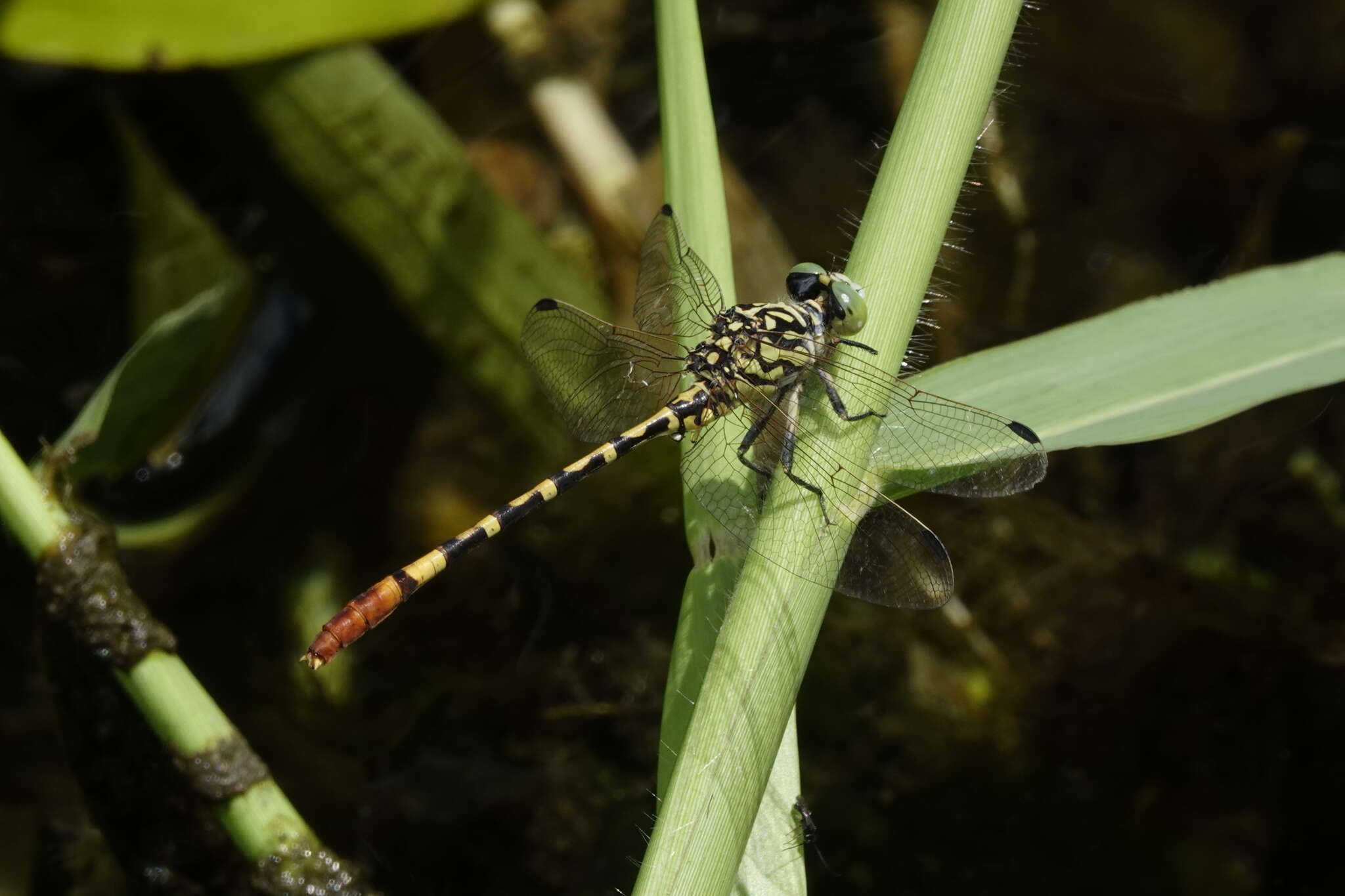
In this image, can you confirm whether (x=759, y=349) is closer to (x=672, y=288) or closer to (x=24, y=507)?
(x=672, y=288)

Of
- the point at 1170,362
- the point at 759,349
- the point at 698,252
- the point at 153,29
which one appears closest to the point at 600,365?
the point at 759,349

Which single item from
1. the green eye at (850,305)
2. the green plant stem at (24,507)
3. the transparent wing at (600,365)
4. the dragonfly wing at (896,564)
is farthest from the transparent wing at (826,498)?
the green plant stem at (24,507)

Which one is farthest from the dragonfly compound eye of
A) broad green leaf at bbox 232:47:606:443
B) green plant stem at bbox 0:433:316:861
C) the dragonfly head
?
green plant stem at bbox 0:433:316:861

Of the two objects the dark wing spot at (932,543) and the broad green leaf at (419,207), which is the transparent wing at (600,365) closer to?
the broad green leaf at (419,207)

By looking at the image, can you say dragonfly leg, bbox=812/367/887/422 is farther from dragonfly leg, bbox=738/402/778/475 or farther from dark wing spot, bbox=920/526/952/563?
dark wing spot, bbox=920/526/952/563

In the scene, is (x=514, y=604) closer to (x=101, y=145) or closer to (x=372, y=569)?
→ (x=372, y=569)
